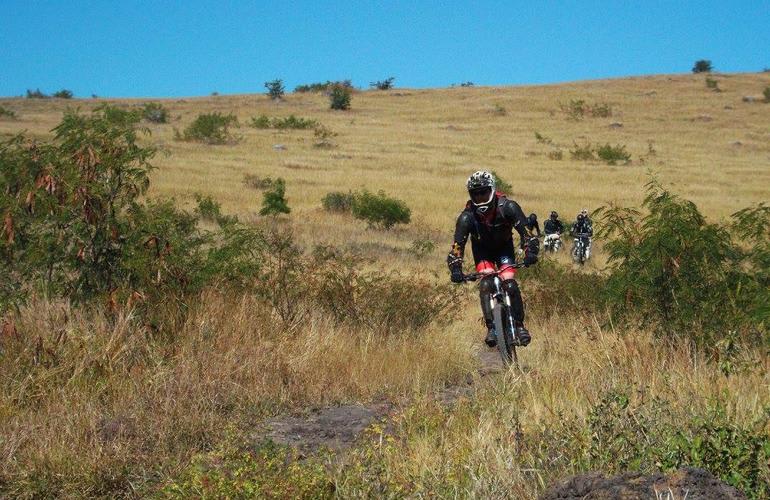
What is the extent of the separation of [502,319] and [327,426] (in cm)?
280

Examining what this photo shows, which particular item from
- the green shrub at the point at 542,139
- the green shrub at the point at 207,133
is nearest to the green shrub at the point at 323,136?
the green shrub at the point at 207,133

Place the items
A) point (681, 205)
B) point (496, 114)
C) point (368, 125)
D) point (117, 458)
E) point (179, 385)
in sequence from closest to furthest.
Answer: point (117, 458) → point (179, 385) → point (681, 205) → point (368, 125) → point (496, 114)

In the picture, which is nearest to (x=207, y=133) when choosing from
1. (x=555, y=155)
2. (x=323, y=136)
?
(x=323, y=136)

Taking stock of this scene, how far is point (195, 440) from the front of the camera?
4.61 metres

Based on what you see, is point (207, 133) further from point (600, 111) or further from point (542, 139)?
point (600, 111)

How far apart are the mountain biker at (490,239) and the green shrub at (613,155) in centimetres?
4833

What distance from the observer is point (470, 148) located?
58.2 metres

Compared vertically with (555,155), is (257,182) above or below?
below

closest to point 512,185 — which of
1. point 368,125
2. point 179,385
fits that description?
point 368,125

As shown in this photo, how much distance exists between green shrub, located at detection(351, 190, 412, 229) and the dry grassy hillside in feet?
1.86

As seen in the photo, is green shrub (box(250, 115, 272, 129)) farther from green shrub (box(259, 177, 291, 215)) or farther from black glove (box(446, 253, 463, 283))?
black glove (box(446, 253, 463, 283))

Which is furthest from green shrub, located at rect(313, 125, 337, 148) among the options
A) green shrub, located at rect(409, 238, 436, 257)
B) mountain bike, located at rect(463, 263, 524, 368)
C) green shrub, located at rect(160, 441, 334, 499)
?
green shrub, located at rect(160, 441, 334, 499)

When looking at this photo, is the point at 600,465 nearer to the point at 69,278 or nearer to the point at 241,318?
the point at 241,318

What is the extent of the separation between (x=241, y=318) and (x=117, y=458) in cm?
236
